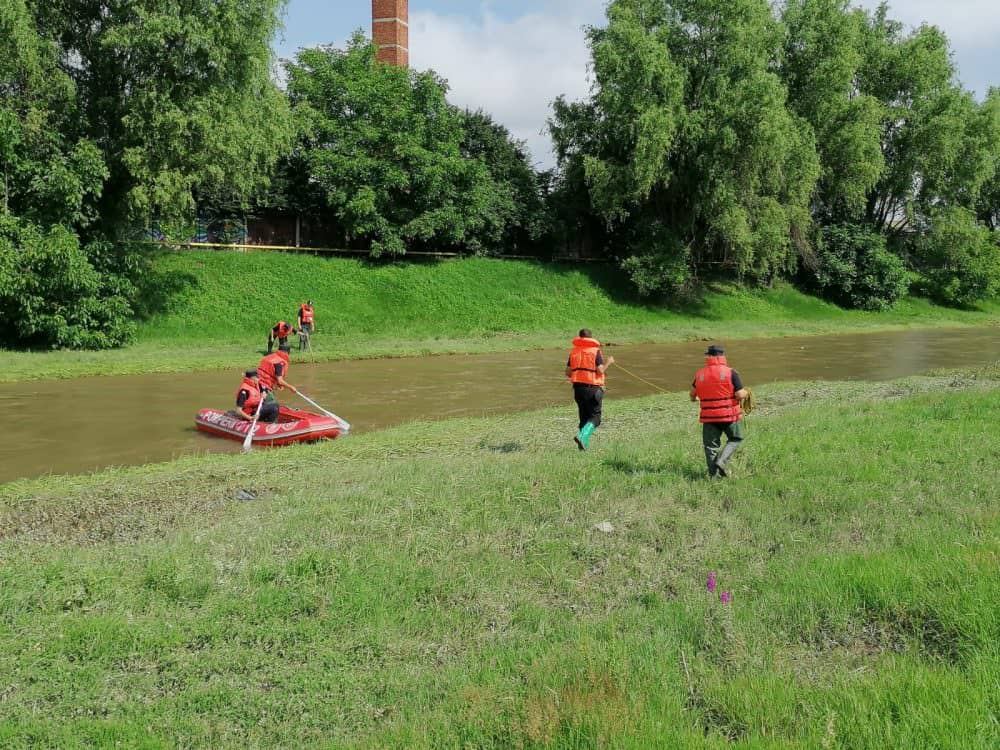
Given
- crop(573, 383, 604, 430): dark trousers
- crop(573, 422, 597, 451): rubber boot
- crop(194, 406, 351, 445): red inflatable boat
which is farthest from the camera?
crop(194, 406, 351, 445): red inflatable boat

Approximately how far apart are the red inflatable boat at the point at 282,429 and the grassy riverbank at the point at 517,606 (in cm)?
353

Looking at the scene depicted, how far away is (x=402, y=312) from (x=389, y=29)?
21.9 m

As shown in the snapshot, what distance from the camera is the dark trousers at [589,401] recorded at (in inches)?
453

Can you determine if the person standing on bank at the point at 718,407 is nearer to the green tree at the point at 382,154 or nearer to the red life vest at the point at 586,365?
the red life vest at the point at 586,365

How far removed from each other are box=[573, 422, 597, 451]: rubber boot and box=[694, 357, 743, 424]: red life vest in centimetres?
255

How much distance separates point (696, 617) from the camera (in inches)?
209

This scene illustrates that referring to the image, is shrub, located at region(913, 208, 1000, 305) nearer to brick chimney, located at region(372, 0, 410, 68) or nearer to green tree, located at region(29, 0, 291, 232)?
brick chimney, located at region(372, 0, 410, 68)

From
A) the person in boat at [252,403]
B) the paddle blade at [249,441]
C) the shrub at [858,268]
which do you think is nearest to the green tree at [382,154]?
the shrub at [858,268]

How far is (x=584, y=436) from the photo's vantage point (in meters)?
11.5

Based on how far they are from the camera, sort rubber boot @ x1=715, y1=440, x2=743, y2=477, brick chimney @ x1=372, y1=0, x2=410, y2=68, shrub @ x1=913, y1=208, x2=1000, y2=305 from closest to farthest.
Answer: rubber boot @ x1=715, y1=440, x2=743, y2=477 < brick chimney @ x1=372, y1=0, x2=410, y2=68 < shrub @ x1=913, y1=208, x2=1000, y2=305

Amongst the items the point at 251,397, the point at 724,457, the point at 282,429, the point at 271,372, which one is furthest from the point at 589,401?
the point at 251,397

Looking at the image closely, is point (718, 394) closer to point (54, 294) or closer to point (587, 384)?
point (587, 384)

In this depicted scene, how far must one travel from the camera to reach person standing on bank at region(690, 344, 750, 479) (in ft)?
29.6

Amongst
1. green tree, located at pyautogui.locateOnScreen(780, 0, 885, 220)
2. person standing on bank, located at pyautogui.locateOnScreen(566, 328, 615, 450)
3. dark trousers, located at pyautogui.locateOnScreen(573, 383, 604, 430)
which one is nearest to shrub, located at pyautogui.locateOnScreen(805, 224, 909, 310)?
green tree, located at pyautogui.locateOnScreen(780, 0, 885, 220)
